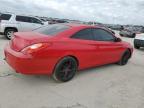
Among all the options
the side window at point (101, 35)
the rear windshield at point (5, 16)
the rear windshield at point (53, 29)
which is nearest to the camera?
the rear windshield at point (53, 29)

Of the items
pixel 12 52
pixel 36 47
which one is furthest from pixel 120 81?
pixel 12 52

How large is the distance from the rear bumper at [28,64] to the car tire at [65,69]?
0.84 ft

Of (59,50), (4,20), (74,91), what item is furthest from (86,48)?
(4,20)

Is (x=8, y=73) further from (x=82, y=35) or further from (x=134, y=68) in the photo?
(x=134, y=68)

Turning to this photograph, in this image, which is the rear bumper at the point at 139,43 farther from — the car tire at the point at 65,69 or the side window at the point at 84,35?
the car tire at the point at 65,69

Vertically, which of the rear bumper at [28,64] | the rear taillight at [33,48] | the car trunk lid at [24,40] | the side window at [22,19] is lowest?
the rear bumper at [28,64]

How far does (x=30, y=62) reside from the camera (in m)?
4.55

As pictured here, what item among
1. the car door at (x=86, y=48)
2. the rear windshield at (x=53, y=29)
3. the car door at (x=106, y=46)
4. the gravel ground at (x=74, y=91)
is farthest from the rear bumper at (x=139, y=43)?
the rear windshield at (x=53, y=29)

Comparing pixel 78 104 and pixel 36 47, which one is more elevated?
pixel 36 47

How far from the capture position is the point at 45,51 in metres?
4.71

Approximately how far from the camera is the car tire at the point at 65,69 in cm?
512

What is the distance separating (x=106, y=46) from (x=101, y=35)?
0.39m

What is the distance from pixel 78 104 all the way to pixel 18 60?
5.31ft

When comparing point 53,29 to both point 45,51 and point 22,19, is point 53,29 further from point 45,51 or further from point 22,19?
point 22,19
